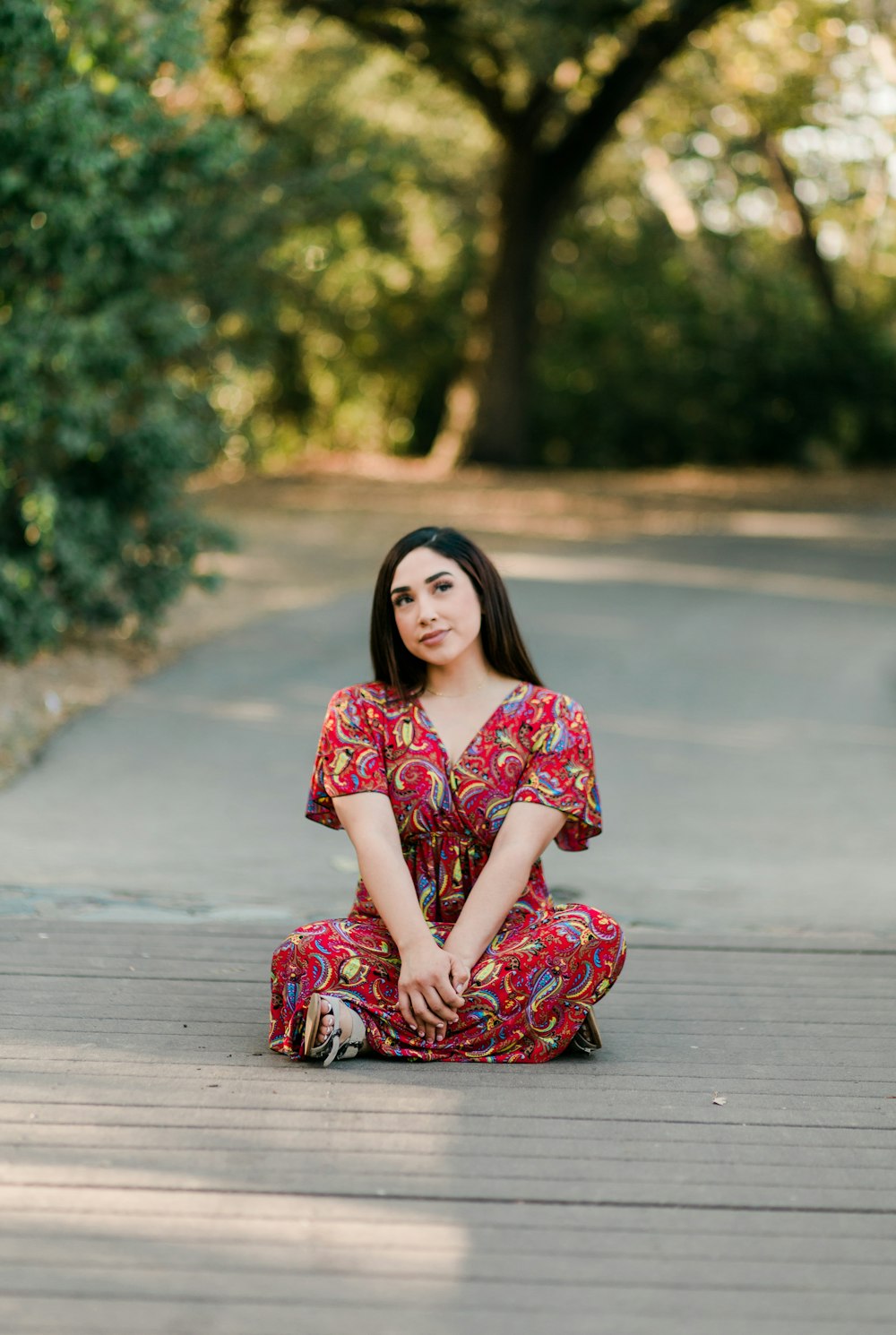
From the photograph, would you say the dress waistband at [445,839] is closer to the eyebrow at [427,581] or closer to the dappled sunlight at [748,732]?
the eyebrow at [427,581]

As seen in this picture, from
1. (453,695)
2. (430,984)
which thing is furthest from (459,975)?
(453,695)

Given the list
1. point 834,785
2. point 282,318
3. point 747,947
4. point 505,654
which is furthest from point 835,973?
point 282,318

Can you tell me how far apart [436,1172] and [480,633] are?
1371mm

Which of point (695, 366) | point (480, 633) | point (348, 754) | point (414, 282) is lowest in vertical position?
point (348, 754)

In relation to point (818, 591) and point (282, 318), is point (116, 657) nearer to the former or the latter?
point (818, 591)

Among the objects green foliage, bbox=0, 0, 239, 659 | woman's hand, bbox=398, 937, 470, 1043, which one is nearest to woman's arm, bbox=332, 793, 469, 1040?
woman's hand, bbox=398, 937, 470, 1043

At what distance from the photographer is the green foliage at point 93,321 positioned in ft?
24.0

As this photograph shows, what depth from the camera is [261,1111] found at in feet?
10.5

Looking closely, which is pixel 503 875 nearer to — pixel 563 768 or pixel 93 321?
pixel 563 768

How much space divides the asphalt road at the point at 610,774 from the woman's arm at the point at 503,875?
130 cm

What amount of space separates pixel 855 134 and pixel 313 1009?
21979 mm

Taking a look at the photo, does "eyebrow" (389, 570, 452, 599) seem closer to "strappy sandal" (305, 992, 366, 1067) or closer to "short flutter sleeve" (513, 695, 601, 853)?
"short flutter sleeve" (513, 695, 601, 853)

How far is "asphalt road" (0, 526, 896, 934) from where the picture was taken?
17.4ft

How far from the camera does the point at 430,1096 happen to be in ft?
10.9
